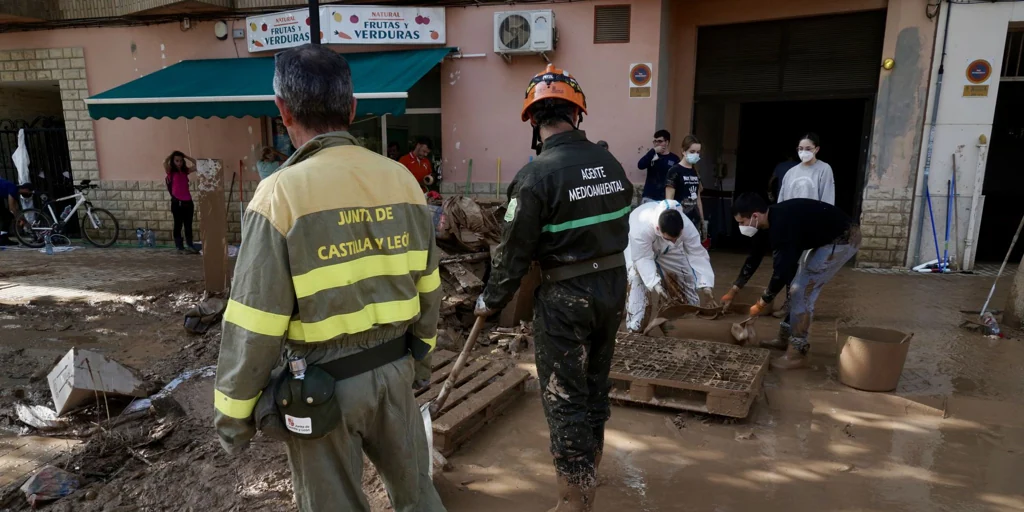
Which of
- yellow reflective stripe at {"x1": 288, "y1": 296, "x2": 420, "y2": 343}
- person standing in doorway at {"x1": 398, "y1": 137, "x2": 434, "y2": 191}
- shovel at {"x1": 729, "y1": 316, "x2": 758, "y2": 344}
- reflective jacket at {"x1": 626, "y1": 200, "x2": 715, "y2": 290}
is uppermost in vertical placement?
person standing in doorway at {"x1": 398, "y1": 137, "x2": 434, "y2": 191}

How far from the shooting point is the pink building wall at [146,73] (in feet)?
31.7

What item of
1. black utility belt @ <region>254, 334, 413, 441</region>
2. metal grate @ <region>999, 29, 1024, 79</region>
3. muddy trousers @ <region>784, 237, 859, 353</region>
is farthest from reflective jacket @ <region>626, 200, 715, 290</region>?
metal grate @ <region>999, 29, 1024, 79</region>

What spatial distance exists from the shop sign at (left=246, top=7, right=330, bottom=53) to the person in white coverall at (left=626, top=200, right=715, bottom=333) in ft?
20.8

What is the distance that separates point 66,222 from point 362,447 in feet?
35.3

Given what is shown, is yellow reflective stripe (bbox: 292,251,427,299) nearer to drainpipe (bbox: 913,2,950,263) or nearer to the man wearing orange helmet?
the man wearing orange helmet

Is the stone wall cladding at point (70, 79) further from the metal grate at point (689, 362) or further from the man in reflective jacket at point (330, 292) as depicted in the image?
the man in reflective jacket at point (330, 292)

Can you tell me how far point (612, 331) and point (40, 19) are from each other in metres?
11.6

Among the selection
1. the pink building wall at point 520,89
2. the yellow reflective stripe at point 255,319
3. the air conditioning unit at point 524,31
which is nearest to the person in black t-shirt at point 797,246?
the yellow reflective stripe at point 255,319

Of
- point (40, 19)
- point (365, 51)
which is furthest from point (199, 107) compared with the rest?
point (40, 19)

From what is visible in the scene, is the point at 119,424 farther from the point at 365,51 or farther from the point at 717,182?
the point at 717,182

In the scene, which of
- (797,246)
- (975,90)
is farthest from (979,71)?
(797,246)

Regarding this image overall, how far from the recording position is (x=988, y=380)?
4.08 meters

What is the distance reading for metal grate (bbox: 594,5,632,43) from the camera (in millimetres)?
7871

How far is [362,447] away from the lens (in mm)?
1859
